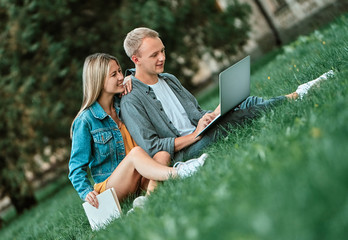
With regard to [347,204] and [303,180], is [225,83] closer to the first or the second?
[303,180]

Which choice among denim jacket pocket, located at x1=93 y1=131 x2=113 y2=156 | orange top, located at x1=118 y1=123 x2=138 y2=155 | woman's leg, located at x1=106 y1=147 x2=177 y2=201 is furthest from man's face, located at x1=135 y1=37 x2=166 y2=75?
woman's leg, located at x1=106 y1=147 x2=177 y2=201

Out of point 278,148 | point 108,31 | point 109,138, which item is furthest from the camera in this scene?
point 108,31

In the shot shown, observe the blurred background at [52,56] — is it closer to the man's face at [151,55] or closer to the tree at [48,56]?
the tree at [48,56]

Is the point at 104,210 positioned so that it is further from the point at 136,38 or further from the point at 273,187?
the point at 273,187

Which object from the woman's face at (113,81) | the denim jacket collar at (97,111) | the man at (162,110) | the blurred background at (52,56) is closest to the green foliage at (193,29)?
the blurred background at (52,56)

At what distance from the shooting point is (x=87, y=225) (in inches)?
148

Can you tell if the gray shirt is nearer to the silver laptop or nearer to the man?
the man

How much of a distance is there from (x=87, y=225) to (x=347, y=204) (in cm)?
294

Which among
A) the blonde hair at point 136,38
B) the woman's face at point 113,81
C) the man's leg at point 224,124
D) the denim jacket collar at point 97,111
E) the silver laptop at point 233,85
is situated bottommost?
the man's leg at point 224,124

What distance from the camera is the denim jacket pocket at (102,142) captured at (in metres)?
3.58

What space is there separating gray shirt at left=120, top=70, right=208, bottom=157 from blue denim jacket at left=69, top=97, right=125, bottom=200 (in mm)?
210

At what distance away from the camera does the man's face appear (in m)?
3.66

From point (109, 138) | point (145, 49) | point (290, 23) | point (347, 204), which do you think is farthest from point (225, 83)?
point (290, 23)

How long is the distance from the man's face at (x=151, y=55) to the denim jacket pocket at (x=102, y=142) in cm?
76
